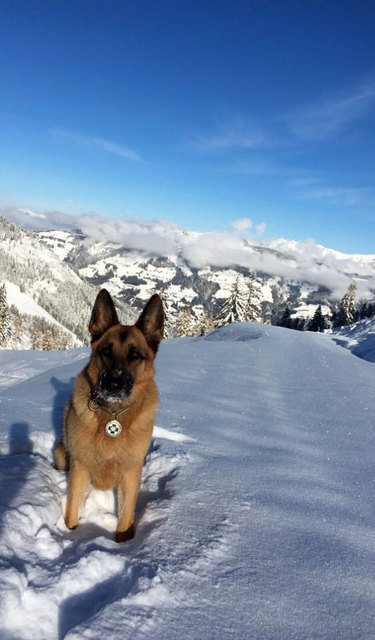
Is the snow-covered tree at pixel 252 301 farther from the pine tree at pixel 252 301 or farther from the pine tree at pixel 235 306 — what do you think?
the pine tree at pixel 235 306

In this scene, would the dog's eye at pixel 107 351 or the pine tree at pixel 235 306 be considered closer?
the dog's eye at pixel 107 351

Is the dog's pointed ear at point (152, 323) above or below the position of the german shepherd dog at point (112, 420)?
above

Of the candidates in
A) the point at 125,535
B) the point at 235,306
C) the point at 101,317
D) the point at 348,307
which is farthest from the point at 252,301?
the point at 125,535

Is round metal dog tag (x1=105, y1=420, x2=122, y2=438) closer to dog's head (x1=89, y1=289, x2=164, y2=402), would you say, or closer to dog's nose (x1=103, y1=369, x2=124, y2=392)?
dog's head (x1=89, y1=289, x2=164, y2=402)

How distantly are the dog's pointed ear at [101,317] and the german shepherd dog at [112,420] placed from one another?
0.01 metres

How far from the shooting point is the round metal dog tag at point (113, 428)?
434 cm

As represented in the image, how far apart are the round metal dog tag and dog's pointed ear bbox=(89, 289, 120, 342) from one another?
1156mm

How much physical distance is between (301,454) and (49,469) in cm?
395

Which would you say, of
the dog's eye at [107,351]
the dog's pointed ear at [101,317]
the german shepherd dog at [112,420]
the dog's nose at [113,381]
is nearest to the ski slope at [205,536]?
the german shepherd dog at [112,420]

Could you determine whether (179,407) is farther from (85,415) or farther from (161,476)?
(85,415)

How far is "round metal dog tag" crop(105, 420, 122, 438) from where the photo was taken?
434 centimetres

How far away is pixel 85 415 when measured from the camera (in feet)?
14.7

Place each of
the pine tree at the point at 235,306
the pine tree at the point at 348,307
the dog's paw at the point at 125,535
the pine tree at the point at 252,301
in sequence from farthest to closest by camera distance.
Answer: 1. the pine tree at the point at 348,307
2. the pine tree at the point at 252,301
3. the pine tree at the point at 235,306
4. the dog's paw at the point at 125,535

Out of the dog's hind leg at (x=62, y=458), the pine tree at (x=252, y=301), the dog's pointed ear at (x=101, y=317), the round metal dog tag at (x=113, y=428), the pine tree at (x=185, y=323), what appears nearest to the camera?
the round metal dog tag at (x=113, y=428)
